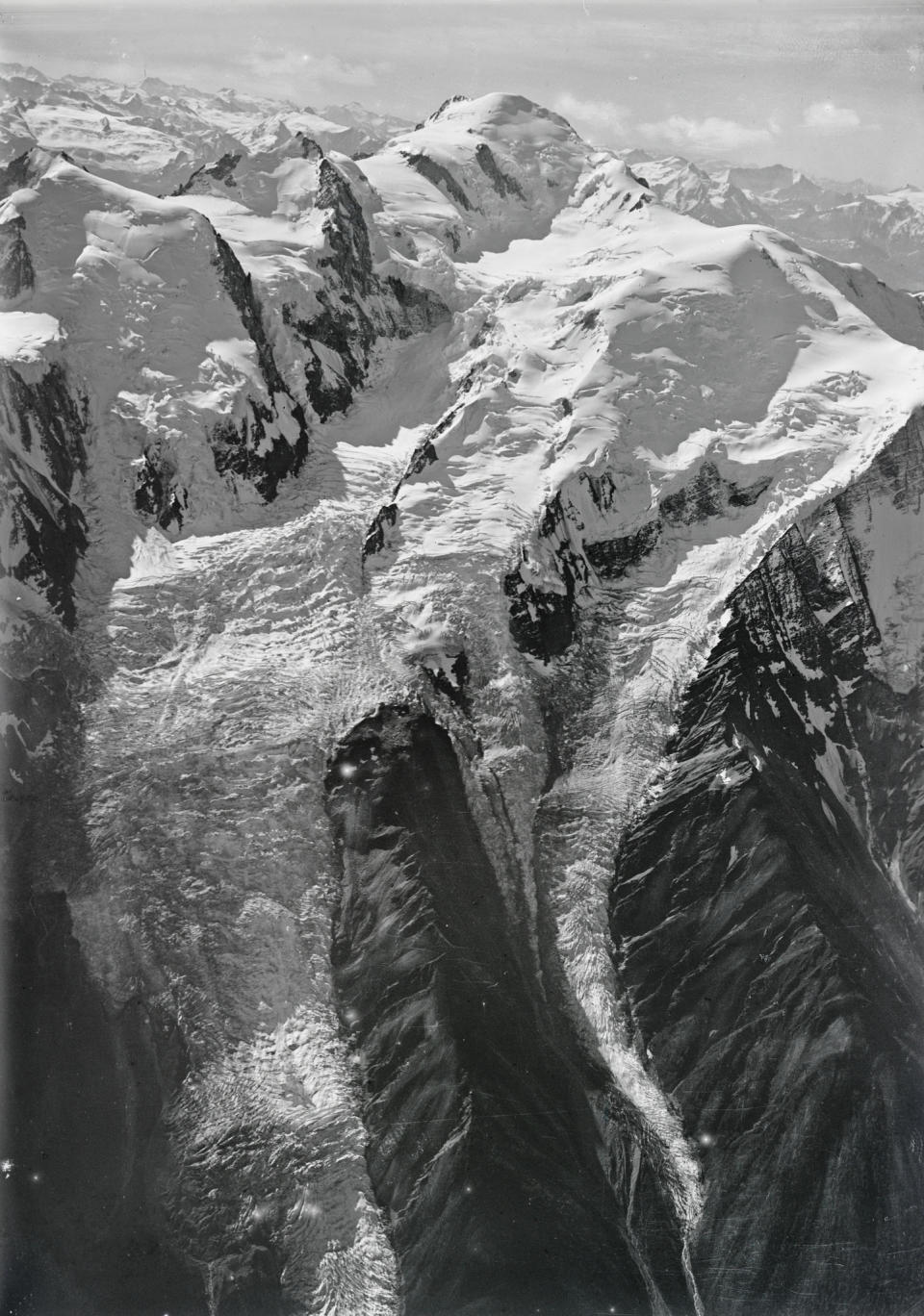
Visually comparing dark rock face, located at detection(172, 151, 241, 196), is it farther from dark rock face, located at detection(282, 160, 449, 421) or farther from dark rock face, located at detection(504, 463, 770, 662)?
dark rock face, located at detection(504, 463, 770, 662)

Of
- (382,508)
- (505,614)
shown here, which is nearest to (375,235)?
(382,508)

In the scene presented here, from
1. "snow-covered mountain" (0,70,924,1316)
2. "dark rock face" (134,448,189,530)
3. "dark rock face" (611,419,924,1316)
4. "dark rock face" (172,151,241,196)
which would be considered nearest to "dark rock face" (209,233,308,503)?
"snow-covered mountain" (0,70,924,1316)

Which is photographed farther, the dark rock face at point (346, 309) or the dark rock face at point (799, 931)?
the dark rock face at point (346, 309)

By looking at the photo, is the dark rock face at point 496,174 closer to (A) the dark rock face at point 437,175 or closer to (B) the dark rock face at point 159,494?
(A) the dark rock face at point 437,175

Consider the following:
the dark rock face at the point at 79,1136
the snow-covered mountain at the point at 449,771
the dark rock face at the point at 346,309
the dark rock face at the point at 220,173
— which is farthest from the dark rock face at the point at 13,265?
the dark rock face at the point at 79,1136

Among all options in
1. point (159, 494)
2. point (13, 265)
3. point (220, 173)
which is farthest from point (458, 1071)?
point (220, 173)

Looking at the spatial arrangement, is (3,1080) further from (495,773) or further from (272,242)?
(272,242)
